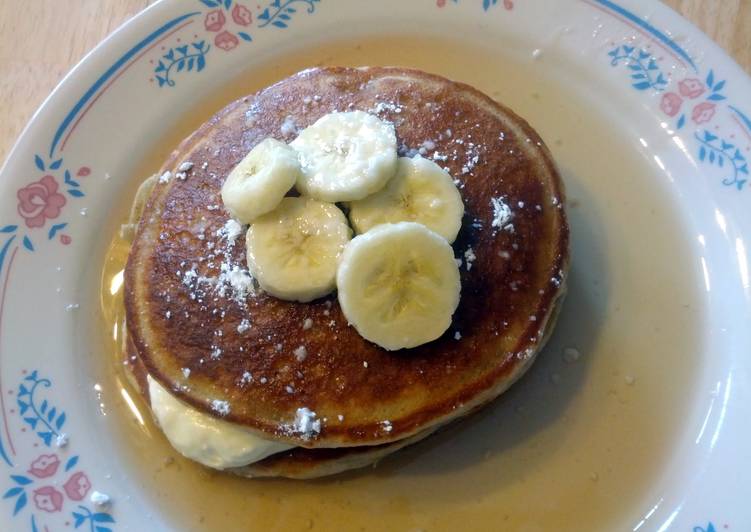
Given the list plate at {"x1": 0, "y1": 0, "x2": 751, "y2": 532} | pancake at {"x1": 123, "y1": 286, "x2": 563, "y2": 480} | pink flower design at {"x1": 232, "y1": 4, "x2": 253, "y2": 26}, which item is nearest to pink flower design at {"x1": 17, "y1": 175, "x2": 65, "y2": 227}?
plate at {"x1": 0, "y1": 0, "x2": 751, "y2": 532}

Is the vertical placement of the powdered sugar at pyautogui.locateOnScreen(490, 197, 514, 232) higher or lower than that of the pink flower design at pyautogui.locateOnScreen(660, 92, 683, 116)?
lower

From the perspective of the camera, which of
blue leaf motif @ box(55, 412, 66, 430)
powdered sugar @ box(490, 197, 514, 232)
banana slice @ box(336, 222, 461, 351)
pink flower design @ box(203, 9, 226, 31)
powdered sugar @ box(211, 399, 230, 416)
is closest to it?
banana slice @ box(336, 222, 461, 351)

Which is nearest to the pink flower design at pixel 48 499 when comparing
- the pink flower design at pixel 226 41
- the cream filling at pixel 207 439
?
the cream filling at pixel 207 439

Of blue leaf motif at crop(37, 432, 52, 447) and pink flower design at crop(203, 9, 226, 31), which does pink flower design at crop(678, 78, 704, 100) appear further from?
blue leaf motif at crop(37, 432, 52, 447)

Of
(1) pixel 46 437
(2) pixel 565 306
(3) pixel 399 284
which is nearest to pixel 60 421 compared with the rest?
(1) pixel 46 437

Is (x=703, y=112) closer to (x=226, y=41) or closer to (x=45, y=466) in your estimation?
(x=226, y=41)

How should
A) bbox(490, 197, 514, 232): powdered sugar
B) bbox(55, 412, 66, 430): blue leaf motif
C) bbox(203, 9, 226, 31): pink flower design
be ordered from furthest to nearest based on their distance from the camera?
bbox(203, 9, 226, 31): pink flower design
bbox(55, 412, 66, 430): blue leaf motif
bbox(490, 197, 514, 232): powdered sugar
